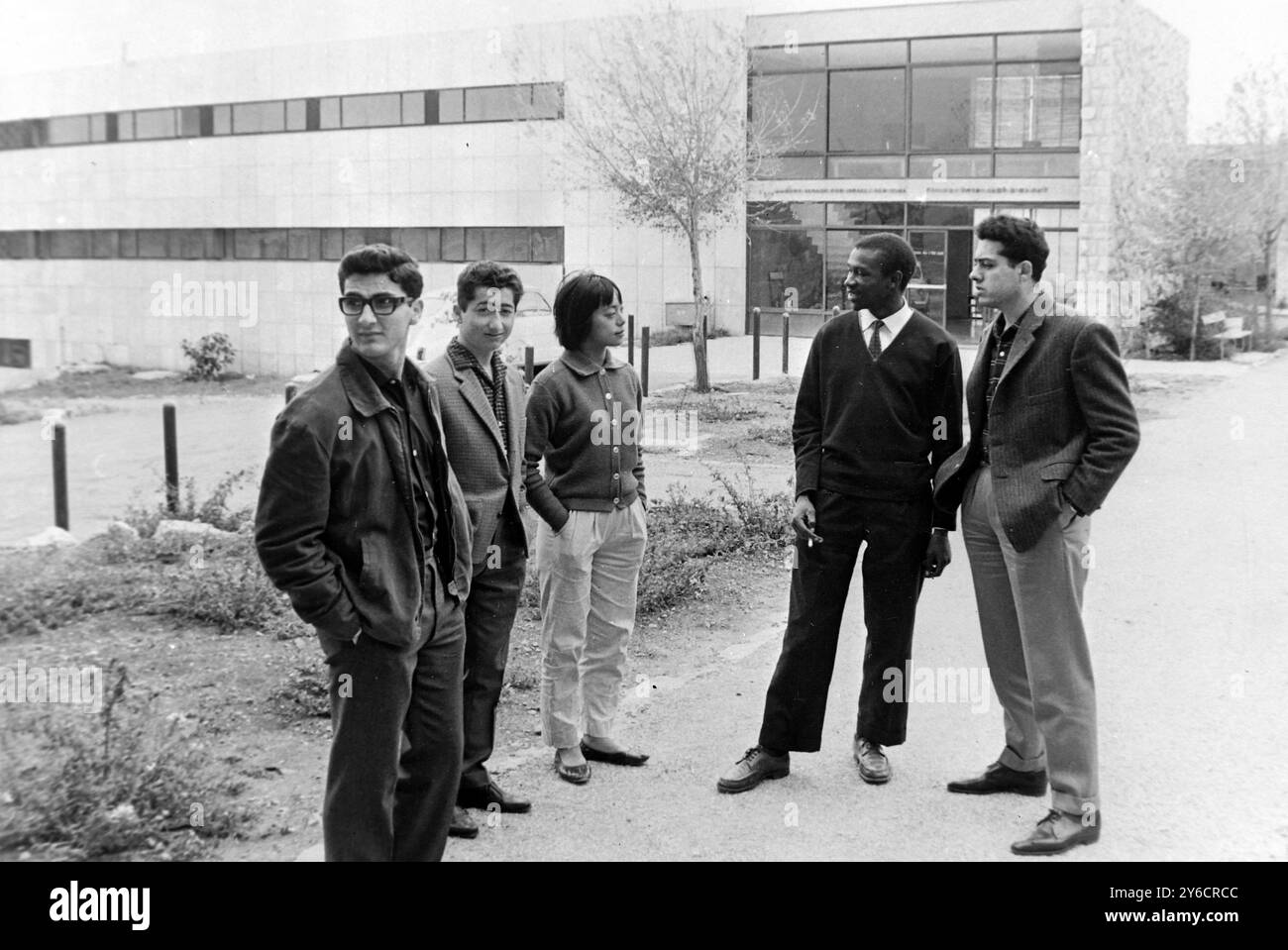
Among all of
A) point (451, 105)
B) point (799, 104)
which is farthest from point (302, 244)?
point (799, 104)

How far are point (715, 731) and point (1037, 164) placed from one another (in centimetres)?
2582

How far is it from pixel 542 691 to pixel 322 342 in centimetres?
3294

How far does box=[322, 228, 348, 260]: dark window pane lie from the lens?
3662cm

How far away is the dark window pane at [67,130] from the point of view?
41.6 m

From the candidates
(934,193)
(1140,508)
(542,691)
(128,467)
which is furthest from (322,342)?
(542,691)

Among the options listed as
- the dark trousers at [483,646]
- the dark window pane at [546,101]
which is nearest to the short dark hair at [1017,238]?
the dark trousers at [483,646]

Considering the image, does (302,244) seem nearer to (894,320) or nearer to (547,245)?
(547,245)

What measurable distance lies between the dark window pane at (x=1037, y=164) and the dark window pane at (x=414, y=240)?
14792 millimetres

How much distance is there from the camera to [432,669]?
12.6 feet

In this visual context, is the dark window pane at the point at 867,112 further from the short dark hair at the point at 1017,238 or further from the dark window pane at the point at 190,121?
the short dark hair at the point at 1017,238

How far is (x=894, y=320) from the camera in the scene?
511cm

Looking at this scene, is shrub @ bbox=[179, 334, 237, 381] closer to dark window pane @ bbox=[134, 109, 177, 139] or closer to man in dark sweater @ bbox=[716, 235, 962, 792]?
dark window pane @ bbox=[134, 109, 177, 139]

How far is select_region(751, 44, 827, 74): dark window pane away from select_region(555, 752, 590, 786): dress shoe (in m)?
26.6
